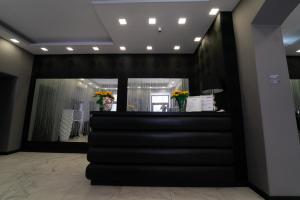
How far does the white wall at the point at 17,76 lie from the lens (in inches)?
169

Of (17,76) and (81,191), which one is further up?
(17,76)

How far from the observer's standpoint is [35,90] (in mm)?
5059

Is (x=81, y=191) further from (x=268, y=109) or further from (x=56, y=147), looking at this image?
(x=56, y=147)

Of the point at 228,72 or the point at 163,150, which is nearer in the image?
the point at 163,150

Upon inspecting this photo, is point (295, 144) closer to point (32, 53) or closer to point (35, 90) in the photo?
point (35, 90)

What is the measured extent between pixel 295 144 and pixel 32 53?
7.21 meters

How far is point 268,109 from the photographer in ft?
6.82

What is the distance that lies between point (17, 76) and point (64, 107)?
5.48ft

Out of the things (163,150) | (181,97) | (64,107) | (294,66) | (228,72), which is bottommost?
(163,150)

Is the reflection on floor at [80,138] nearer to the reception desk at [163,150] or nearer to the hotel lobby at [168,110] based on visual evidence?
the hotel lobby at [168,110]

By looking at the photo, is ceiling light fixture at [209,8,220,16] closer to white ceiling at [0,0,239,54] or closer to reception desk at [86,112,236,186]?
white ceiling at [0,0,239,54]

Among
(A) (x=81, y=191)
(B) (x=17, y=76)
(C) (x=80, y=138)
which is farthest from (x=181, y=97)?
(B) (x=17, y=76)

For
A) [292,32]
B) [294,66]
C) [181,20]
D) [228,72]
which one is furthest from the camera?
[294,66]

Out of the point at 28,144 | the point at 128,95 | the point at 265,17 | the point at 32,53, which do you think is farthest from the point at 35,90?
the point at 265,17
